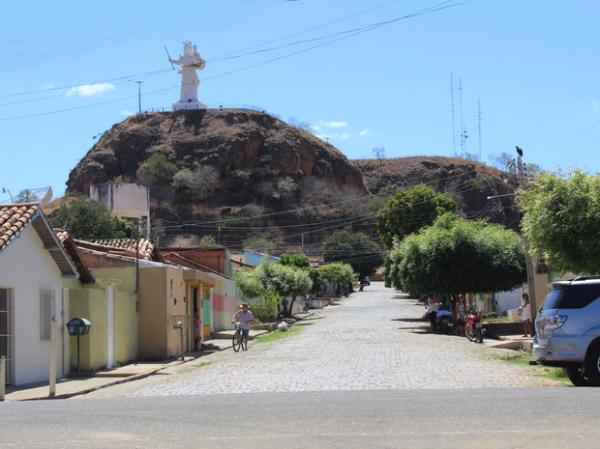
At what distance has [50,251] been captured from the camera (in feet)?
73.4

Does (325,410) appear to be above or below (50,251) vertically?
below

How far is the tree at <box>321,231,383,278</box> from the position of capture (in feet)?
389

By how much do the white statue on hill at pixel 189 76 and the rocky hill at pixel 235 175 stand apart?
147 cm

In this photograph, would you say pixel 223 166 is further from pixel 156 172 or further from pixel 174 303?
pixel 174 303

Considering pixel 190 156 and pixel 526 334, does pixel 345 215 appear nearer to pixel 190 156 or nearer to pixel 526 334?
pixel 190 156

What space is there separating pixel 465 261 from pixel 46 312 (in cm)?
2184

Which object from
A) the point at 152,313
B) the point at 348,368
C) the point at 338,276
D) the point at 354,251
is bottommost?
the point at 348,368

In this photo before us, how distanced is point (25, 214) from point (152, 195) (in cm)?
11163

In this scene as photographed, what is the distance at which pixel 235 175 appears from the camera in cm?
13538

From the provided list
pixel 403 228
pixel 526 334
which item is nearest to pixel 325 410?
pixel 526 334

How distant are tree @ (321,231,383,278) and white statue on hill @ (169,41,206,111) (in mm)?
31296

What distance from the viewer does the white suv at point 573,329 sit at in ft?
50.0

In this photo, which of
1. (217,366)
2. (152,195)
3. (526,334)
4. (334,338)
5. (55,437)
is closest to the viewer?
(55,437)

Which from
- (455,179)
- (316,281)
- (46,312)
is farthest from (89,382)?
(455,179)
